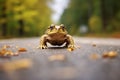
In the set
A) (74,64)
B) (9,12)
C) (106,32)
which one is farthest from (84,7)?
(74,64)

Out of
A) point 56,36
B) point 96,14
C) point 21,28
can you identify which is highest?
point 96,14

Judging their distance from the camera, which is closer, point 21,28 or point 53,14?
point 21,28

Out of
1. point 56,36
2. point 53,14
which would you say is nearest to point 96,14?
point 53,14

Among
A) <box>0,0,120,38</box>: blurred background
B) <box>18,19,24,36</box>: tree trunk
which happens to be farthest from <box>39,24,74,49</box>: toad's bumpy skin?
<box>18,19,24,36</box>: tree trunk

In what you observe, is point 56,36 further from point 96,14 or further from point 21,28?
point 96,14

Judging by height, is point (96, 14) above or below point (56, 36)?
above

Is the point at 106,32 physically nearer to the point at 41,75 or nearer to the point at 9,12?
the point at 9,12

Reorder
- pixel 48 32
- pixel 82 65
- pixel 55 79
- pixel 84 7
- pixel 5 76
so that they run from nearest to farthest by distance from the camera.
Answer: pixel 55 79, pixel 5 76, pixel 82 65, pixel 48 32, pixel 84 7

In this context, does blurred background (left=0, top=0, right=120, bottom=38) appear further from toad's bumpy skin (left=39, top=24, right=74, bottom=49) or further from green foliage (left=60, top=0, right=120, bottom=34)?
toad's bumpy skin (left=39, top=24, right=74, bottom=49)

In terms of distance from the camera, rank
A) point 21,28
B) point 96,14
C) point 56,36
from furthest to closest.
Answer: point 96,14, point 21,28, point 56,36
